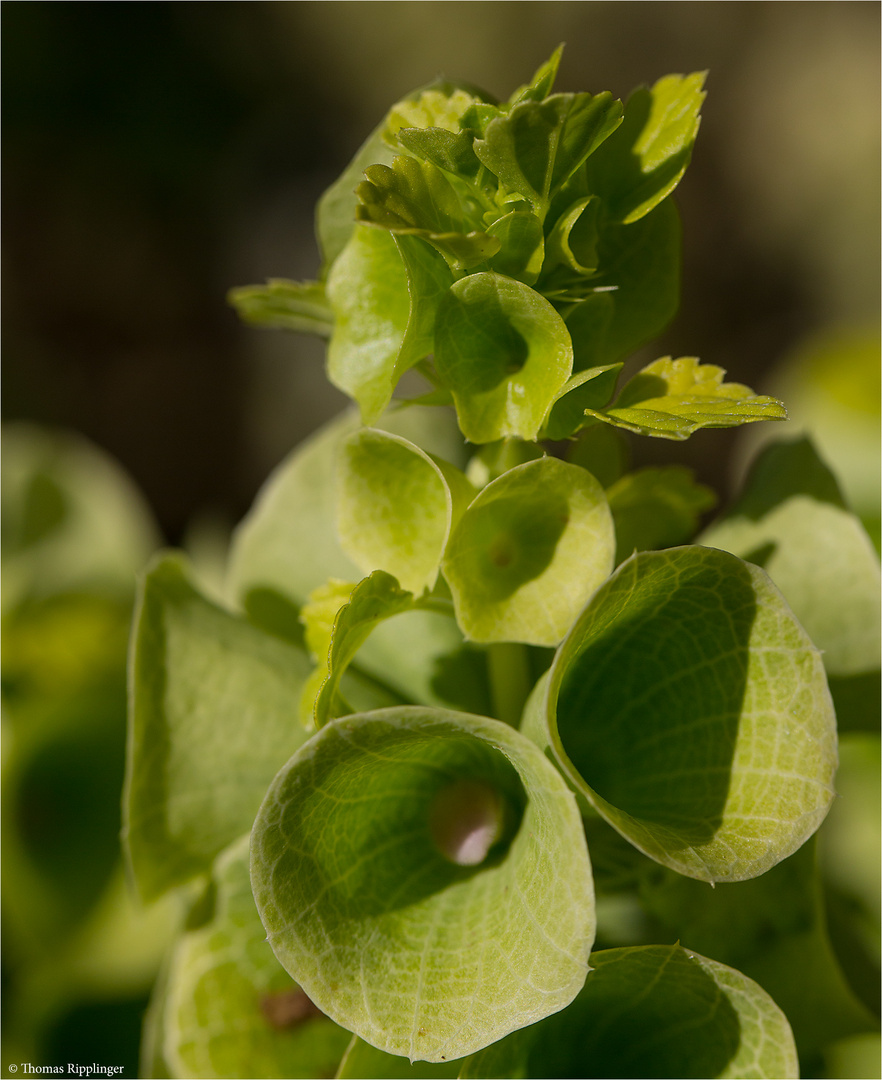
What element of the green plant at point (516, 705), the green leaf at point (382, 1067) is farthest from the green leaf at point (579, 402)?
the green leaf at point (382, 1067)

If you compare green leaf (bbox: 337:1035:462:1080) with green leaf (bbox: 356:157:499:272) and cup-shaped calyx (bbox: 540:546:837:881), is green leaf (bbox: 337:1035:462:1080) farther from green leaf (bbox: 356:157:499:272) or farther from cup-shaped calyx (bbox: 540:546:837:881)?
green leaf (bbox: 356:157:499:272)

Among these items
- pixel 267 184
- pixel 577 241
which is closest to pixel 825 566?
pixel 577 241

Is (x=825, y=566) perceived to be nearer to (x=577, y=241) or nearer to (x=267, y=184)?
(x=577, y=241)

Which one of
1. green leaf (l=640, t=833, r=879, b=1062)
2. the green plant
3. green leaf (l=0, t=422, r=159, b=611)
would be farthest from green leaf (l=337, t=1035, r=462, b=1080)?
green leaf (l=0, t=422, r=159, b=611)

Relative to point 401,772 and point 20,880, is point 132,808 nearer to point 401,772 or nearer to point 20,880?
point 401,772

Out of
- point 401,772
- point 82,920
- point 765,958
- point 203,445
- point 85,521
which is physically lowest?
point 203,445

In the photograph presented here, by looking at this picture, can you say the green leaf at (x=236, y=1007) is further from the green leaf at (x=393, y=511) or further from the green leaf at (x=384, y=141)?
the green leaf at (x=384, y=141)

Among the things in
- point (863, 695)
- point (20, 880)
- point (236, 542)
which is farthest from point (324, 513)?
point (20, 880)
